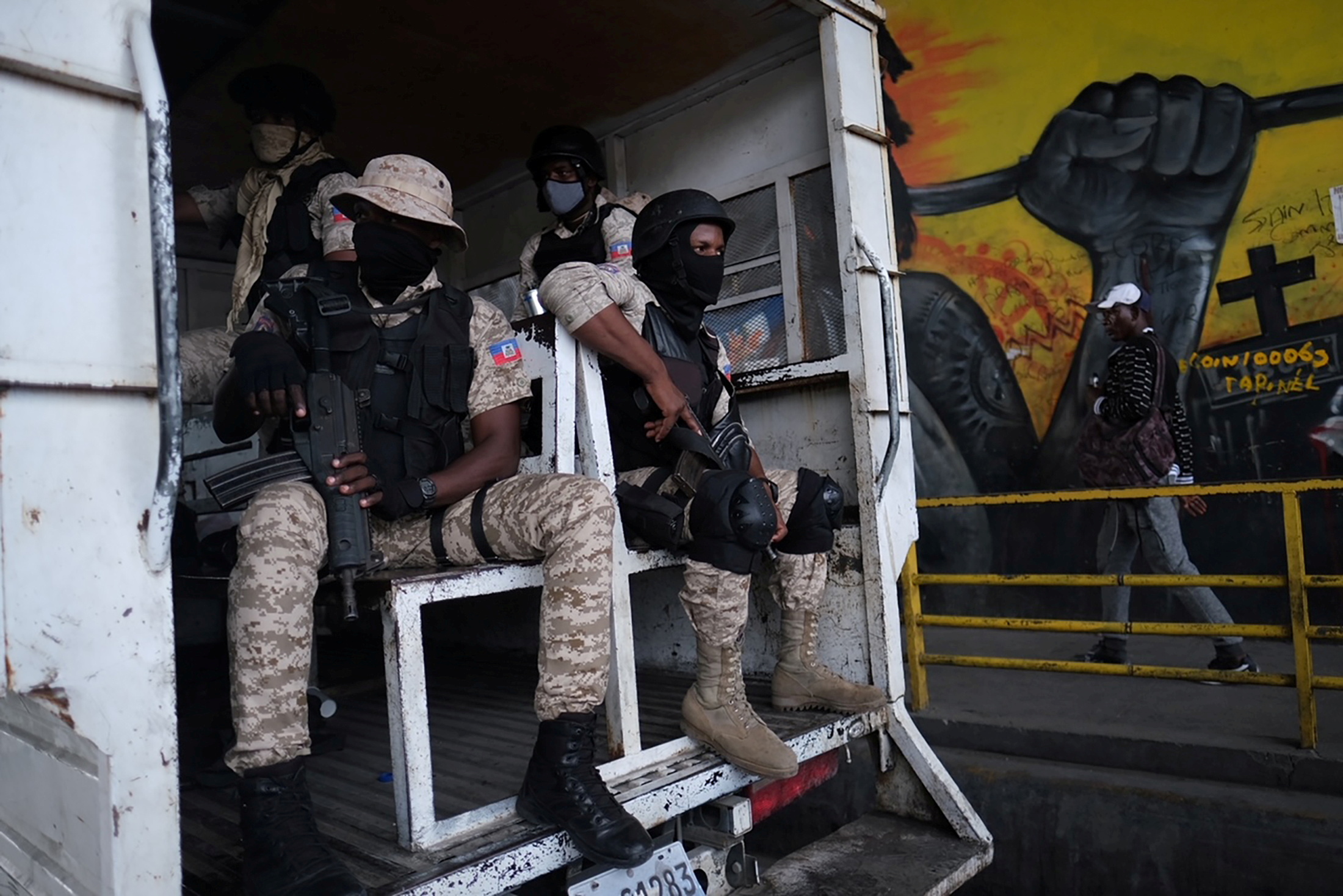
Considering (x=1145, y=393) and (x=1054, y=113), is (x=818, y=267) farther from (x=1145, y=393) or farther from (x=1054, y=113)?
(x=1054, y=113)

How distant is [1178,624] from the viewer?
3.48 meters

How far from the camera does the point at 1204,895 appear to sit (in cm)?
304

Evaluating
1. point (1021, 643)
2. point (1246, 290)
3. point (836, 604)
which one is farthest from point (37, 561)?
point (1246, 290)

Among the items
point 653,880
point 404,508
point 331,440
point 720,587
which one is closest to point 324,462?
point 331,440

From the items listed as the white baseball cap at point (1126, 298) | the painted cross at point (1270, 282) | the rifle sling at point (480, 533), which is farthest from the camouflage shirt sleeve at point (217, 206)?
the painted cross at point (1270, 282)

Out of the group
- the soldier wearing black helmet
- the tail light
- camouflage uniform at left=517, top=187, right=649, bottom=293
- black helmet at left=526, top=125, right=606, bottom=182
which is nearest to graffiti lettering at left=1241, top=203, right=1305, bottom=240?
camouflage uniform at left=517, top=187, right=649, bottom=293

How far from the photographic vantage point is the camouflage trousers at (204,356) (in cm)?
276

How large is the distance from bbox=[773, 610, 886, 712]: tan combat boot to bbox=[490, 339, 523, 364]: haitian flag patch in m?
1.15

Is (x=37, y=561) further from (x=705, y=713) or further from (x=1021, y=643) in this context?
(x=1021, y=643)

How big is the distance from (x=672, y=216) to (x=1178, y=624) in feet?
8.04

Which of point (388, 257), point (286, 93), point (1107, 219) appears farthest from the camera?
point (1107, 219)

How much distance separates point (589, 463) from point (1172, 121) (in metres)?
4.91

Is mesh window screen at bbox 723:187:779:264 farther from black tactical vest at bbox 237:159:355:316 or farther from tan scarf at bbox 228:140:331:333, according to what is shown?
tan scarf at bbox 228:140:331:333

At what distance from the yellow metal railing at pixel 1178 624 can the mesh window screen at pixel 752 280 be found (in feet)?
3.38
